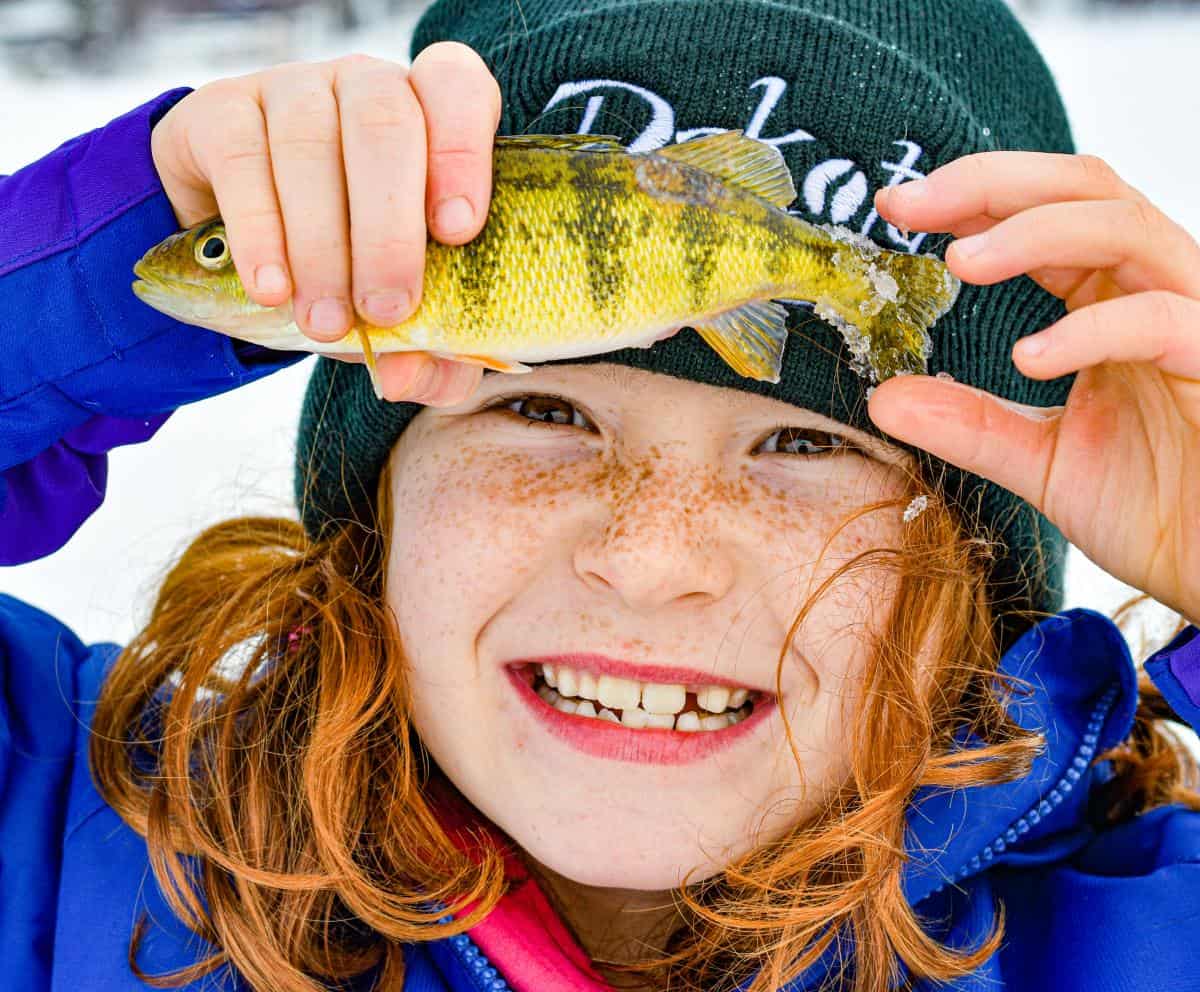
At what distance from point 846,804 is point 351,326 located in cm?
123

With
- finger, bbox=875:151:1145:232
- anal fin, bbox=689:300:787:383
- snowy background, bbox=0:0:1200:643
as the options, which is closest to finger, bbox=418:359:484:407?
anal fin, bbox=689:300:787:383

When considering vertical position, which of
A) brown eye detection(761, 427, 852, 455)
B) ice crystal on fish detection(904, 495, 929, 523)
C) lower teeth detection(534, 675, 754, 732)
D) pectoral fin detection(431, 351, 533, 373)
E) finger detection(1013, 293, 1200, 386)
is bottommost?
lower teeth detection(534, 675, 754, 732)

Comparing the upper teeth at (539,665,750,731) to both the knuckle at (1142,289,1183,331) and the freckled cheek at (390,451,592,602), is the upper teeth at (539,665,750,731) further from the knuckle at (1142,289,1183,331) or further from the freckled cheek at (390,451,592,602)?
the knuckle at (1142,289,1183,331)

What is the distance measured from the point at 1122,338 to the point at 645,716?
93 centimetres

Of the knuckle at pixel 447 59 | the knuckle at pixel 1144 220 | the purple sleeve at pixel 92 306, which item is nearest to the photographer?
the knuckle at pixel 447 59

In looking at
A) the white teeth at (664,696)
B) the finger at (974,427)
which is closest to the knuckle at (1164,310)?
the finger at (974,427)

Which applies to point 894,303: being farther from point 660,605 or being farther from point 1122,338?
point 660,605

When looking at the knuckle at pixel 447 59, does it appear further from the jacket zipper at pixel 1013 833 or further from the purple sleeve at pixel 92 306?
the jacket zipper at pixel 1013 833

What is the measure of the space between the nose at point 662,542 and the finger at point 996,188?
0.50 m

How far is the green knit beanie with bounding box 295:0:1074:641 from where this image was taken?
1.70 meters

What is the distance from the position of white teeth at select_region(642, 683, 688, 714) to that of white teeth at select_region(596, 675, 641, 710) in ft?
0.06

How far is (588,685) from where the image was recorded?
1.88 metres

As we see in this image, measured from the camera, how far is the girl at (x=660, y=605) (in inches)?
63.1

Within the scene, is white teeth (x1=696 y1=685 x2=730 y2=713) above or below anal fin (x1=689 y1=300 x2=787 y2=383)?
below
